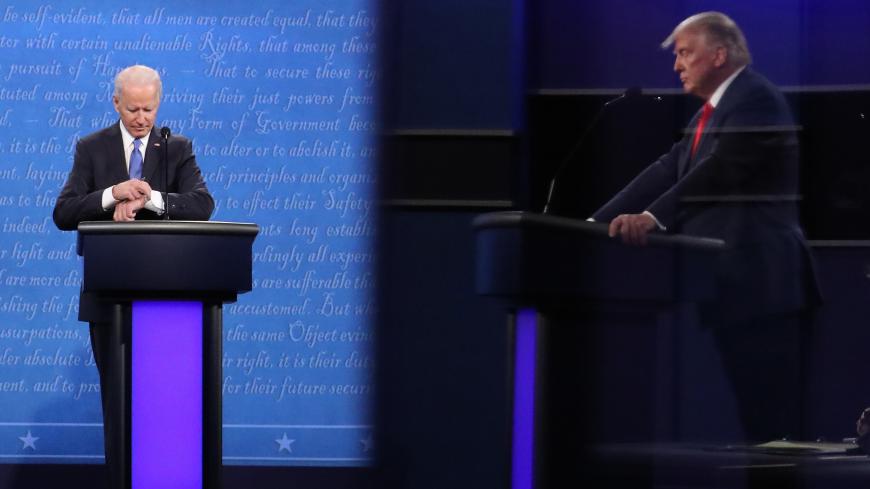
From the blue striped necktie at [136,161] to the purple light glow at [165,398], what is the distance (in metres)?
0.52

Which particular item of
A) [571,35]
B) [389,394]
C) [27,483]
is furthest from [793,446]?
[27,483]

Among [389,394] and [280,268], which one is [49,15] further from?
[389,394]

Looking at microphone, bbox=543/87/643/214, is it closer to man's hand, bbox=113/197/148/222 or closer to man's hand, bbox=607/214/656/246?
man's hand, bbox=607/214/656/246

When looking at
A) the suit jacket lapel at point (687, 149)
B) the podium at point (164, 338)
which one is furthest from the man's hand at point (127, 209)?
the suit jacket lapel at point (687, 149)

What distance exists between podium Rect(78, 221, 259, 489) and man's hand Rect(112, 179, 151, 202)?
177 mm

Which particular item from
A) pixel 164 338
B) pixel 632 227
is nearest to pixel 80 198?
pixel 164 338

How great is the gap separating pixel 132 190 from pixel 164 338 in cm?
42

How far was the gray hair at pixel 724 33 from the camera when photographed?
120 inches

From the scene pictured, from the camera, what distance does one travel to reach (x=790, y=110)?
3027mm

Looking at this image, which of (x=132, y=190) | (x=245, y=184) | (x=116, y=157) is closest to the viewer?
(x=132, y=190)

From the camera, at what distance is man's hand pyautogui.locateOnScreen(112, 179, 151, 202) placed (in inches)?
145

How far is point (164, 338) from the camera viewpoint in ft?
11.7

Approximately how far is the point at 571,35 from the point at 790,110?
0.71 metres

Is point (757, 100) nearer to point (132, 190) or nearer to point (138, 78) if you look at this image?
point (132, 190)
